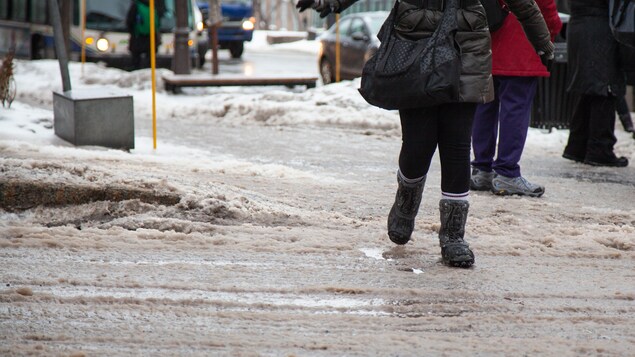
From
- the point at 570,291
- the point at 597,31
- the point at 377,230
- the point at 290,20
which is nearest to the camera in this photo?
the point at 570,291

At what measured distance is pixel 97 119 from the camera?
8.43 meters

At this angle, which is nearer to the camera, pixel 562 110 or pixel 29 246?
pixel 29 246

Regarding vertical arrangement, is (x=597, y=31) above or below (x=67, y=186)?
above

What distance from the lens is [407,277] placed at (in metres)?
4.88

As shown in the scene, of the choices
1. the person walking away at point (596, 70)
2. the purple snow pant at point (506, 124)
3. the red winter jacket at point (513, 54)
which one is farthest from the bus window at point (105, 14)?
the red winter jacket at point (513, 54)

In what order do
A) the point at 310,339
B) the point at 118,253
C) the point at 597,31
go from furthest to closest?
the point at 597,31 → the point at 118,253 → the point at 310,339

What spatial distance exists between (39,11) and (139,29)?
12.7 feet

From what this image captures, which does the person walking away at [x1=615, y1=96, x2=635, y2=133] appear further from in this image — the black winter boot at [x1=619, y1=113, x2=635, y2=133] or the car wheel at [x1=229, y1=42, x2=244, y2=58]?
the car wheel at [x1=229, y1=42, x2=244, y2=58]

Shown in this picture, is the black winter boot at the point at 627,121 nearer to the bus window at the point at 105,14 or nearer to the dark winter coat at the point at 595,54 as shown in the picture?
the dark winter coat at the point at 595,54

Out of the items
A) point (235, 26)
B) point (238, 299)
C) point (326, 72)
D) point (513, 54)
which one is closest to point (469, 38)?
point (238, 299)

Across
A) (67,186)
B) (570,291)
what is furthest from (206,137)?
(570,291)

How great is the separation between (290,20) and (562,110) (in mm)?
51382

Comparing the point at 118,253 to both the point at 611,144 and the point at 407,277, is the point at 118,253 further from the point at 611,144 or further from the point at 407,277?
the point at 611,144

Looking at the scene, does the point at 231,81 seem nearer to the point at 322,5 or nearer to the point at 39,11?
the point at 39,11
